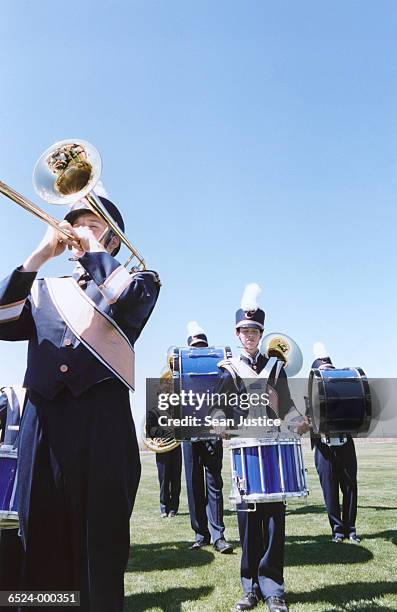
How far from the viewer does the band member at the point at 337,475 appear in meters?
7.16

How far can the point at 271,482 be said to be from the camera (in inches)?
169

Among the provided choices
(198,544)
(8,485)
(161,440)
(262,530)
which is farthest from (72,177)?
(161,440)

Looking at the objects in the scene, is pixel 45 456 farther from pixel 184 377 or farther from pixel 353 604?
pixel 184 377

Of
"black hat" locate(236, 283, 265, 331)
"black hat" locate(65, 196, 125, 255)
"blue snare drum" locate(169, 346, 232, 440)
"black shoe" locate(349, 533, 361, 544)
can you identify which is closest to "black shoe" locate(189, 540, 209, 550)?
"blue snare drum" locate(169, 346, 232, 440)

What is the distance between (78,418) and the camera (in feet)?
7.02

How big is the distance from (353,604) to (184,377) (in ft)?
11.6

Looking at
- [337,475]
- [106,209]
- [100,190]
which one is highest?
[100,190]

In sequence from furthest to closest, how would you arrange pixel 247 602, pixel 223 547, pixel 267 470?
pixel 223 547
pixel 267 470
pixel 247 602

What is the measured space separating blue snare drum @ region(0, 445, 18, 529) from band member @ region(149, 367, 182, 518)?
18.1ft

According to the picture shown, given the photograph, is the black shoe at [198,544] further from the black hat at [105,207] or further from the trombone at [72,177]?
the black hat at [105,207]

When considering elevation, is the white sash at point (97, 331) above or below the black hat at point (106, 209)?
below

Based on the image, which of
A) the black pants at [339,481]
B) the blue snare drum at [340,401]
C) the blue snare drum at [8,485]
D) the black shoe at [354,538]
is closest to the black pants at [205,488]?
the blue snare drum at [340,401]

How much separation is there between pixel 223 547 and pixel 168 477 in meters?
3.99

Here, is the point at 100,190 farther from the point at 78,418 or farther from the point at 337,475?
the point at 337,475
